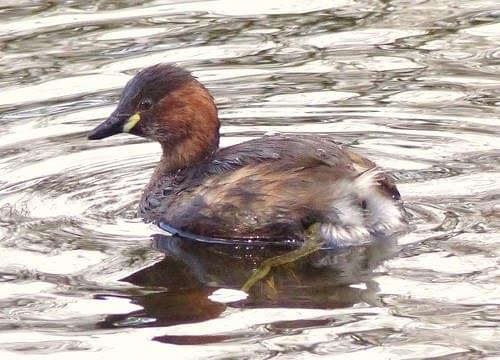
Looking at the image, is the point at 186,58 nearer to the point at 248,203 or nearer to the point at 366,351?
the point at 248,203

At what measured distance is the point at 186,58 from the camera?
9.92 m

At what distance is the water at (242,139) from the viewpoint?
5.80 meters

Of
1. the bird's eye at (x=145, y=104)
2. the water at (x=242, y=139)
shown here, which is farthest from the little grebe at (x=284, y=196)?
the bird's eye at (x=145, y=104)

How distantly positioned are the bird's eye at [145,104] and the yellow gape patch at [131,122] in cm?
4

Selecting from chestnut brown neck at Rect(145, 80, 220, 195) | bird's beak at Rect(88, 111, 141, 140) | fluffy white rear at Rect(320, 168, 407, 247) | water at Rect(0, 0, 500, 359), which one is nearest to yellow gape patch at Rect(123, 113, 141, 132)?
bird's beak at Rect(88, 111, 141, 140)

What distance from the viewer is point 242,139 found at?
8.45 metres

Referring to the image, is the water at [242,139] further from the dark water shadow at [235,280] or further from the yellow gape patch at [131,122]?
the yellow gape patch at [131,122]

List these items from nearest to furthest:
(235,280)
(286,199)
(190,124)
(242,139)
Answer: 1. (235,280)
2. (286,199)
3. (190,124)
4. (242,139)

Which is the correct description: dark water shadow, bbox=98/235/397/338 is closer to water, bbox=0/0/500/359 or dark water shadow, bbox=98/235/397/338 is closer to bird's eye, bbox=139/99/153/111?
water, bbox=0/0/500/359

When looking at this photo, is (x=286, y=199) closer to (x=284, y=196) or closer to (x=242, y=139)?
(x=284, y=196)

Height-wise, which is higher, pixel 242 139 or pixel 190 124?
pixel 190 124

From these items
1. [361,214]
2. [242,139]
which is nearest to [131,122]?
[242,139]

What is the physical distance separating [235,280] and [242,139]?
2.04 metres

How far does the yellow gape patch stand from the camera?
759cm
